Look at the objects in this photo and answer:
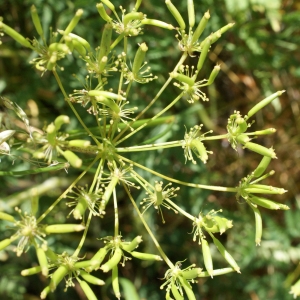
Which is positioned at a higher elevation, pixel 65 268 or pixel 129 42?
pixel 129 42

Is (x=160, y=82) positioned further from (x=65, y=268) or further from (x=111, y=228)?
(x=65, y=268)

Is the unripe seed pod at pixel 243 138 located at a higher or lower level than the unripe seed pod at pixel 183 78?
lower

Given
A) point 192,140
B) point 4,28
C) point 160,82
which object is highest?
point 160,82

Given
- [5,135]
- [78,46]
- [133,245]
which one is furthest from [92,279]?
[78,46]

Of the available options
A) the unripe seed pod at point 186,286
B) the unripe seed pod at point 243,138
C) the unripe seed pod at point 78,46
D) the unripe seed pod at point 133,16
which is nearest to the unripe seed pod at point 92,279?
the unripe seed pod at point 186,286

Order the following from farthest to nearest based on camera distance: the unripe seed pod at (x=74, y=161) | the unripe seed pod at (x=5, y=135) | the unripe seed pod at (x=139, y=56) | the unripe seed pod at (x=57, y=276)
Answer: the unripe seed pod at (x=5, y=135)
the unripe seed pod at (x=139, y=56)
the unripe seed pod at (x=57, y=276)
the unripe seed pod at (x=74, y=161)

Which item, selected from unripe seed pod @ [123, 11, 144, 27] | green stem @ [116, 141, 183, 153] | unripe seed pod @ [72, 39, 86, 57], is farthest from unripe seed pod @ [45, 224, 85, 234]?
A: unripe seed pod @ [123, 11, 144, 27]

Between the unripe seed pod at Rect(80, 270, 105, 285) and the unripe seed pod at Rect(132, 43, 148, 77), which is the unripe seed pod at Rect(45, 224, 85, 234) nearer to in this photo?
the unripe seed pod at Rect(80, 270, 105, 285)

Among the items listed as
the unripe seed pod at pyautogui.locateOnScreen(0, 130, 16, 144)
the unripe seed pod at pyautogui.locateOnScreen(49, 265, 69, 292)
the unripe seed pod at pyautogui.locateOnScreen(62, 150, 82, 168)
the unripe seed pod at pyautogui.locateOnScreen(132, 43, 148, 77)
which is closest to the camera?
the unripe seed pod at pyautogui.locateOnScreen(62, 150, 82, 168)

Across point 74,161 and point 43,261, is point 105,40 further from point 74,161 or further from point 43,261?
point 43,261

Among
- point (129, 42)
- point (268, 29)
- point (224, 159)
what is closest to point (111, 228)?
point (224, 159)

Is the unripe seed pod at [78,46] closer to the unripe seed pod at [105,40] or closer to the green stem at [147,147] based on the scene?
the unripe seed pod at [105,40]
